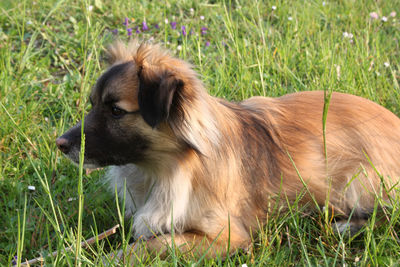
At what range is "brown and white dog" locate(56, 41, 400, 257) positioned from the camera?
8.55 ft

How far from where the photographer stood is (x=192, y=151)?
8.97 ft

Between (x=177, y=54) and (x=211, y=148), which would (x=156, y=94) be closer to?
(x=211, y=148)

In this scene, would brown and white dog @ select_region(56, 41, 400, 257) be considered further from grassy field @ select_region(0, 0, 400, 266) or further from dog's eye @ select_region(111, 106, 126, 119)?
grassy field @ select_region(0, 0, 400, 266)

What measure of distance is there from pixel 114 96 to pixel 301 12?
11.9 ft

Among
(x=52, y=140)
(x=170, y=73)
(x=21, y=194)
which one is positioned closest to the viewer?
(x=170, y=73)

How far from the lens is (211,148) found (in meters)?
2.70

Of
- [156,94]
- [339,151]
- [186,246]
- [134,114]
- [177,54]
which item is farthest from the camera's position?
[177,54]

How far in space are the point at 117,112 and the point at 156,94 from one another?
1.00 feet

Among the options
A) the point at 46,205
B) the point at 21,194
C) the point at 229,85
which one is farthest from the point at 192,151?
the point at 229,85

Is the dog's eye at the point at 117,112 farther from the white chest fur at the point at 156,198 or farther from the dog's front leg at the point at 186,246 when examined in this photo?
the dog's front leg at the point at 186,246

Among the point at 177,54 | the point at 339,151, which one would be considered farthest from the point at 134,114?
the point at 177,54

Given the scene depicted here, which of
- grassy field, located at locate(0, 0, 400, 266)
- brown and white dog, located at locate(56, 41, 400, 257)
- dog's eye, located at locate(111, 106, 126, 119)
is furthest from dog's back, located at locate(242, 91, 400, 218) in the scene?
dog's eye, located at locate(111, 106, 126, 119)

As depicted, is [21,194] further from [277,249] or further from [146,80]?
[277,249]

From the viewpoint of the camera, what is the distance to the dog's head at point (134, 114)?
2.53 metres
